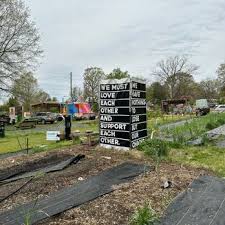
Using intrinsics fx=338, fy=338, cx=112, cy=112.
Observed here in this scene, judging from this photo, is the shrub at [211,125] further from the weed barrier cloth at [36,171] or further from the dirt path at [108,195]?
the weed barrier cloth at [36,171]

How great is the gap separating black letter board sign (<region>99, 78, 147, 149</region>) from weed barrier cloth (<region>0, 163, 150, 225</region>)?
2.84m

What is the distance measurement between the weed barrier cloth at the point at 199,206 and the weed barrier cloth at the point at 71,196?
51.6 inches

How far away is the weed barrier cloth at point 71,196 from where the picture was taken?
4.67 m

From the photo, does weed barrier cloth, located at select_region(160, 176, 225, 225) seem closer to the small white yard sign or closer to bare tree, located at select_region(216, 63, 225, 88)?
the small white yard sign

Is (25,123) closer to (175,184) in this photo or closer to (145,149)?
(145,149)

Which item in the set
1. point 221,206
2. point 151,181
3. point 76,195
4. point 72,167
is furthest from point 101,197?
point 72,167

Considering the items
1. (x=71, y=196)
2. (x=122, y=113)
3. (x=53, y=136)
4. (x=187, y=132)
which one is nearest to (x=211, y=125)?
(x=187, y=132)

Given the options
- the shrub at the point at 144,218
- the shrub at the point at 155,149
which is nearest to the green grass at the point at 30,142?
the shrub at the point at 155,149

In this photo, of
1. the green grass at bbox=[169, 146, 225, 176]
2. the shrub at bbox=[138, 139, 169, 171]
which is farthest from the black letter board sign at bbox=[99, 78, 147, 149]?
the green grass at bbox=[169, 146, 225, 176]

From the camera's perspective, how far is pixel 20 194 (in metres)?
5.85

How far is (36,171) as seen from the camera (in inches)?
302

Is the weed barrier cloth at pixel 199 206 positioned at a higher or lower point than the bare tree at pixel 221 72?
lower

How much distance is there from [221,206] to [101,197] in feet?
6.24

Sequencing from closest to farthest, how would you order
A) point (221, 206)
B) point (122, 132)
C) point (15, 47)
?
point (221, 206) < point (122, 132) < point (15, 47)
